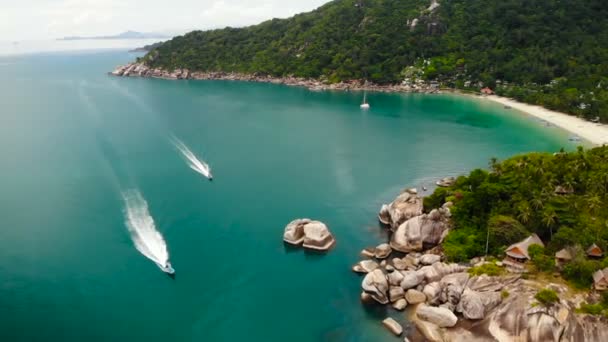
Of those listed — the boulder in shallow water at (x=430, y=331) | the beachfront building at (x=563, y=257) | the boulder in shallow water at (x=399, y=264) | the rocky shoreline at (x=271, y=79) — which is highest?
the rocky shoreline at (x=271, y=79)

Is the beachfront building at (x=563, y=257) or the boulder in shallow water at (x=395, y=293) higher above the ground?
the beachfront building at (x=563, y=257)

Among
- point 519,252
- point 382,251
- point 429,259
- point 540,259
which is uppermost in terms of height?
point 540,259

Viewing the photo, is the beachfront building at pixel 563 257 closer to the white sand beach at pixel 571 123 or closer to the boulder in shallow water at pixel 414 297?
the boulder in shallow water at pixel 414 297

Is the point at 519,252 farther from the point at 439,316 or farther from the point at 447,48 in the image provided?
the point at 447,48

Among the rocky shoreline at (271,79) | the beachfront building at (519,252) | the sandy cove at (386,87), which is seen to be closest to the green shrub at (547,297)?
the beachfront building at (519,252)

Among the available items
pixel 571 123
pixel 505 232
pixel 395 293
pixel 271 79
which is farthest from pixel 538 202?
pixel 271 79

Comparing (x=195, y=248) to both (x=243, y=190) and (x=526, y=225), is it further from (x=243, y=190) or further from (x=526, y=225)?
(x=526, y=225)
